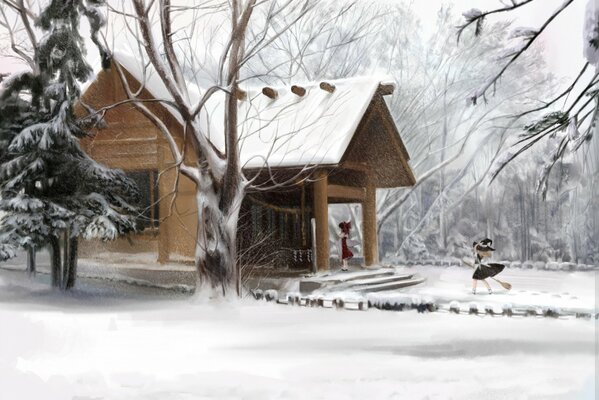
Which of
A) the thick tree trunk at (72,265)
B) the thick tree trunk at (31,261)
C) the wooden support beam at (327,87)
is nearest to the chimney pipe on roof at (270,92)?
the wooden support beam at (327,87)

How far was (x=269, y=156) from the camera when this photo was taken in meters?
3.84

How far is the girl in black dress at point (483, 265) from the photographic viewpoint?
346 cm

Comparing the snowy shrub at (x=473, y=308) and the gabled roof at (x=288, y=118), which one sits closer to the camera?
the snowy shrub at (x=473, y=308)

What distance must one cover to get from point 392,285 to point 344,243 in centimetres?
57

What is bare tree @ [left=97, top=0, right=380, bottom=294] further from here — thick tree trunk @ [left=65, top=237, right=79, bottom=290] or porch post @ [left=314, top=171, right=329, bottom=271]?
thick tree trunk @ [left=65, top=237, right=79, bottom=290]

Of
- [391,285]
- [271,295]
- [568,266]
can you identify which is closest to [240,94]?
[271,295]

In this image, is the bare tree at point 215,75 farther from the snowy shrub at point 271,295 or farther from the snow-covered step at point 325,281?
the snow-covered step at point 325,281

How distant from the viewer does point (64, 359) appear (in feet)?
11.1

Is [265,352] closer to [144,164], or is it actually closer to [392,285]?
[392,285]

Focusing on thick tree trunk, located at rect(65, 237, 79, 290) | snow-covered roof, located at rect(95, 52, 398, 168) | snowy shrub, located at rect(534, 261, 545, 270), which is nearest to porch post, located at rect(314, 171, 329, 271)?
snow-covered roof, located at rect(95, 52, 398, 168)

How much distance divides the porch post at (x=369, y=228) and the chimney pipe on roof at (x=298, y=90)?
0.72 metres

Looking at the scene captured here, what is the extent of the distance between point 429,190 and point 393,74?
24.5 inches

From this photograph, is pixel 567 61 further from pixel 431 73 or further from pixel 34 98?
pixel 34 98

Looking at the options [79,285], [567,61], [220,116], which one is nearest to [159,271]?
[79,285]
